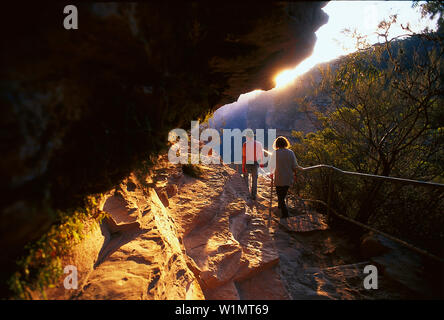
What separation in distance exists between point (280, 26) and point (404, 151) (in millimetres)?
4565

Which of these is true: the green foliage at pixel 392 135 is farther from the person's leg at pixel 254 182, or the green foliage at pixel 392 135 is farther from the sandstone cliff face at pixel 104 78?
the sandstone cliff face at pixel 104 78

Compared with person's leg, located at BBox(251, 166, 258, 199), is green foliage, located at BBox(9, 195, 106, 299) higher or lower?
higher

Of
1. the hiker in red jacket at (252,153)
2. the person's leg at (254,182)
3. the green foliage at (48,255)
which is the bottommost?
the person's leg at (254,182)

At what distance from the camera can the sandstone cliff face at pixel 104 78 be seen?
4.00 ft

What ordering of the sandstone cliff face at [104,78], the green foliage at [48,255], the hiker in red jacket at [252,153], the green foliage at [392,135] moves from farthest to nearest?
1. the hiker in red jacket at [252,153]
2. the green foliage at [392,135]
3. the green foliage at [48,255]
4. the sandstone cliff face at [104,78]

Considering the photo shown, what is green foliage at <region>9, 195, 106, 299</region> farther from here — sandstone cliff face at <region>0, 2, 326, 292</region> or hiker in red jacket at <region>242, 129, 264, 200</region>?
hiker in red jacket at <region>242, 129, 264, 200</region>

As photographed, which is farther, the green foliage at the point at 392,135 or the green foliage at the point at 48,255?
the green foliage at the point at 392,135

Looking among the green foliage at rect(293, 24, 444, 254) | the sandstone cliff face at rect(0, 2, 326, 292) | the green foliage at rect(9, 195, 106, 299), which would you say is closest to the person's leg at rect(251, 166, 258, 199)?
the green foliage at rect(293, 24, 444, 254)

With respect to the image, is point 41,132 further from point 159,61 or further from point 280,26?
point 280,26

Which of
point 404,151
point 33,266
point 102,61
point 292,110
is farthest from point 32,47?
point 292,110

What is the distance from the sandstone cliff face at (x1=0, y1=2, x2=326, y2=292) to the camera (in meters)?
1.22

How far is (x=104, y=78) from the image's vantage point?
1654mm

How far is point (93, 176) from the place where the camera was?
1.87 metres

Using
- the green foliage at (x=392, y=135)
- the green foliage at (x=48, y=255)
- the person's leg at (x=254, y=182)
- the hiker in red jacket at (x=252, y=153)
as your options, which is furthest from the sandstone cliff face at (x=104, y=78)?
the person's leg at (x=254, y=182)
